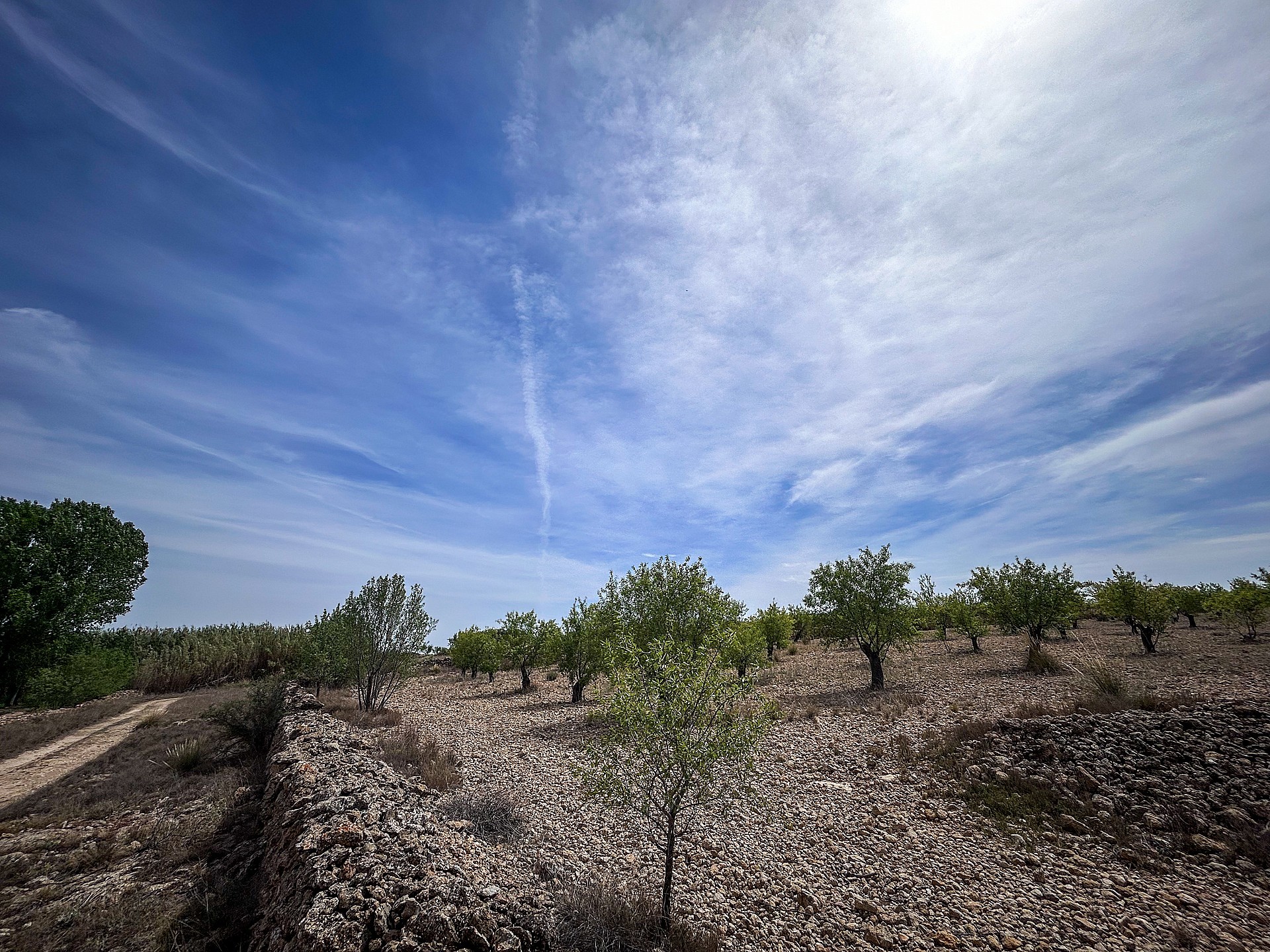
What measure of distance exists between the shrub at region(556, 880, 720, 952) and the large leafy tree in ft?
133

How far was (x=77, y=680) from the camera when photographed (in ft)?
91.9

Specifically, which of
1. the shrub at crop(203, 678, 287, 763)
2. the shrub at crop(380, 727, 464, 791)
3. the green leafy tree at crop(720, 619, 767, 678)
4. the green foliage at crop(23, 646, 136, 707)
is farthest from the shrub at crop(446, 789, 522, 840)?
the green foliage at crop(23, 646, 136, 707)

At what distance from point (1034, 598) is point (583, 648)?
28.2 m

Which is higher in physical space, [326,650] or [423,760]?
[326,650]

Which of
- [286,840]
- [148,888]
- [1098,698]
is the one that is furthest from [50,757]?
[1098,698]

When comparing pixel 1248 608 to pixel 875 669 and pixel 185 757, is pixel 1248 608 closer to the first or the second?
pixel 875 669

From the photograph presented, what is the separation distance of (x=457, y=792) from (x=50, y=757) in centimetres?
1738

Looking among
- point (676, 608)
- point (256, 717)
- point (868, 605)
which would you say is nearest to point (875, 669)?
point (868, 605)

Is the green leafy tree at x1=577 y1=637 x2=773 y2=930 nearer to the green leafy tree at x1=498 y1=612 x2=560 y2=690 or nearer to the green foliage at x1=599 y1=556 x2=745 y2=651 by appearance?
the green foliage at x1=599 y1=556 x2=745 y2=651

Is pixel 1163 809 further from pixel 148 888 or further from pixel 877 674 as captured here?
pixel 148 888

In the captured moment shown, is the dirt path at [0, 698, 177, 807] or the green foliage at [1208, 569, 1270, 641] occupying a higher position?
the green foliage at [1208, 569, 1270, 641]

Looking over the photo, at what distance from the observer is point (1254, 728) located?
11.5 meters

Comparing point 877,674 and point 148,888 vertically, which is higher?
point 877,674

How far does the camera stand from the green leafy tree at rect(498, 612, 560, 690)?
1330 inches
